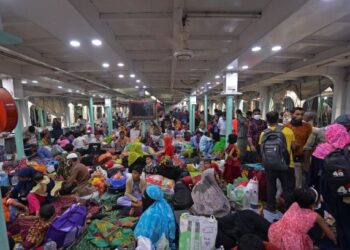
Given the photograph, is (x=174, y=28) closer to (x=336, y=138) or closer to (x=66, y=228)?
(x=336, y=138)

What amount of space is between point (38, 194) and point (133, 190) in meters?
1.57

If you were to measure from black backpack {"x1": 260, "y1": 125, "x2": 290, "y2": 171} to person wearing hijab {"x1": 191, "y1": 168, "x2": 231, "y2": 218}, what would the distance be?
0.85 metres

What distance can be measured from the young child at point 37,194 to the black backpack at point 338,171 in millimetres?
4123

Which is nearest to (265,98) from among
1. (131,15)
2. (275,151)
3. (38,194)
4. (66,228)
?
(275,151)

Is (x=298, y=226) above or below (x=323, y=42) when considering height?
below

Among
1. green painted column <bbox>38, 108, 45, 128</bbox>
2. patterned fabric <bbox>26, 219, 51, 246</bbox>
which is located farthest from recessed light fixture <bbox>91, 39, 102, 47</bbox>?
green painted column <bbox>38, 108, 45, 128</bbox>

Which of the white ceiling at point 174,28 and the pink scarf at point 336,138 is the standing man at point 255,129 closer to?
the white ceiling at point 174,28

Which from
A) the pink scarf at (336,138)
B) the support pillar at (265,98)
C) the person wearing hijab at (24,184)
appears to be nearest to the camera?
the pink scarf at (336,138)

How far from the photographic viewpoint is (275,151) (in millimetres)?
3168

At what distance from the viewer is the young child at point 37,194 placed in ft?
11.8

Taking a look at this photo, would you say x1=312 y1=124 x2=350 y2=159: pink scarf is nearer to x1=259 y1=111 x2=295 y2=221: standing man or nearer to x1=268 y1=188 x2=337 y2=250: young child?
x1=259 y1=111 x2=295 y2=221: standing man

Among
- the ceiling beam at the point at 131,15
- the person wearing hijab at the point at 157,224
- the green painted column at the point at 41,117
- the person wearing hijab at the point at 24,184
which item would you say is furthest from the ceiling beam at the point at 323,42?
the green painted column at the point at 41,117

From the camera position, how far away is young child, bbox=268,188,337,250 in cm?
218

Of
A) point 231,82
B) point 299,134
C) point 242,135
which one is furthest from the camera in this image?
point 242,135
